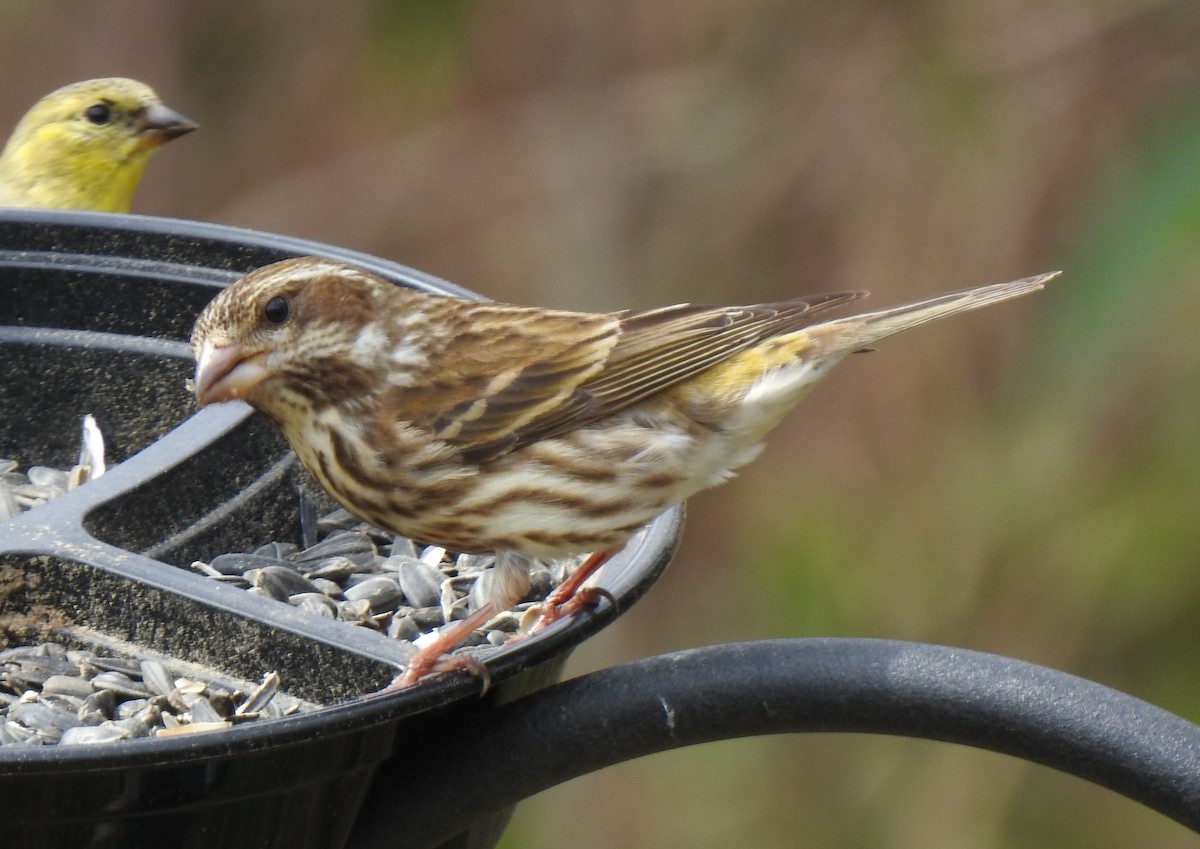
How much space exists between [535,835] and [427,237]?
412cm

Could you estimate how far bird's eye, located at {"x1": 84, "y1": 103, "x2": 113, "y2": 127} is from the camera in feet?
25.1

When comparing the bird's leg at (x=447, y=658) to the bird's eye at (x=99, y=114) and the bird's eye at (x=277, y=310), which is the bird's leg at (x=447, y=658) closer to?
the bird's eye at (x=277, y=310)

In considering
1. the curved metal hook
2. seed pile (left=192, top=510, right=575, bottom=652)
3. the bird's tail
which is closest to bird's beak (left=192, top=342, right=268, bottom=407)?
seed pile (left=192, top=510, right=575, bottom=652)

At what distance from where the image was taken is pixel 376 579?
4.06 metres

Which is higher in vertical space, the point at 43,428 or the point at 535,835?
the point at 43,428

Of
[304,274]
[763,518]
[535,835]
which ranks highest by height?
[304,274]

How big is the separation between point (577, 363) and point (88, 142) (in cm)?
416

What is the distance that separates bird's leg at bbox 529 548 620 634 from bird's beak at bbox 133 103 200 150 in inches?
163

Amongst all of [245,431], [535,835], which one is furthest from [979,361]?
[245,431]

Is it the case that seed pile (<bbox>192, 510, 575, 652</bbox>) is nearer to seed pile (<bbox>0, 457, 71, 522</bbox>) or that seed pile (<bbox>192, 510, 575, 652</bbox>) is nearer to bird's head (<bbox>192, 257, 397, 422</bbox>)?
bird's head (<bbox>192, 257, 397, 422</bbox>)

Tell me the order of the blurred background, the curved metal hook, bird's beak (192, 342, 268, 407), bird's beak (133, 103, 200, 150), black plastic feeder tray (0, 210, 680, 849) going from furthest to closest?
bird's beak (133, 103, 200, 150) → the blurred background → bird's beak (192, 342, 268, 407) → the curved metal hook → black plastic feeder tray (0, 210, 680, 849)

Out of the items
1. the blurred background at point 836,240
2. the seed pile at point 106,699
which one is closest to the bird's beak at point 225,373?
the seed pile at point 106,699

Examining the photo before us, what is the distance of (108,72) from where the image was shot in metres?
11.3

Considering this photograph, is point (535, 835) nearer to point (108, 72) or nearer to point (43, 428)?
point (43, 428)
